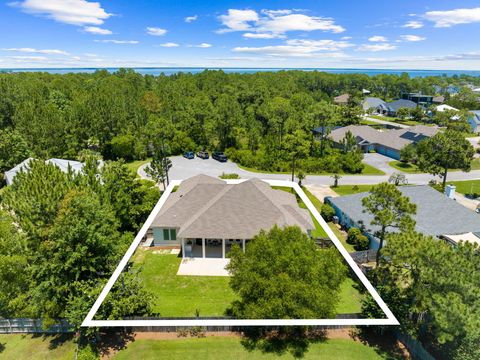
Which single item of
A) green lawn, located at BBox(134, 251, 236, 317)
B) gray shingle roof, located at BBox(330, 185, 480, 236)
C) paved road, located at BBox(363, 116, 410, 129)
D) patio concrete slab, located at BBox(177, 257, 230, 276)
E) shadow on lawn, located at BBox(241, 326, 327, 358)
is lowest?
green lawn, located at BBox(134, 251, 236, 317)

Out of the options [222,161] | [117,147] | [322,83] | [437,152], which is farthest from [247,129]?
[322,83]

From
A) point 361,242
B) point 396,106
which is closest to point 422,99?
point 396,106

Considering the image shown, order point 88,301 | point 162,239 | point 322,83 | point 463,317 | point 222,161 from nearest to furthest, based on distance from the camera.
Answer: point 463,317
point 88,301
point 162,239
point 222,161
point 322,83

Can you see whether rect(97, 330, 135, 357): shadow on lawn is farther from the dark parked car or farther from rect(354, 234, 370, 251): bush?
the dark parked car

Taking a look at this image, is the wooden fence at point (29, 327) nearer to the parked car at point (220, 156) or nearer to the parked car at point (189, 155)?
the parked car at point (220, 156)

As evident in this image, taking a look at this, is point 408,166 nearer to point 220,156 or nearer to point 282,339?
point 220,156

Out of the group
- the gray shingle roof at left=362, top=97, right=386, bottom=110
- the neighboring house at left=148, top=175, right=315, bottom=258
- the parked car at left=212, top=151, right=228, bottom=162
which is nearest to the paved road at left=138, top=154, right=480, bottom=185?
the parked car at left=212, top=151, right=228, bottom=162

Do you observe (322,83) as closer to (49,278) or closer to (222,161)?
(222,161)
